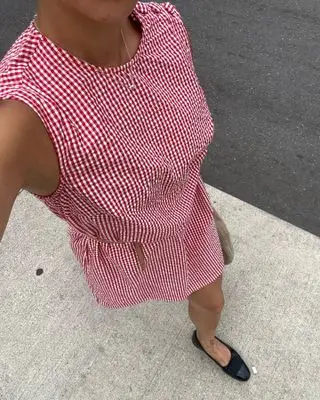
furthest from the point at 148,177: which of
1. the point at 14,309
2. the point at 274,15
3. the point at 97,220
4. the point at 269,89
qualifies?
the point at 274,15

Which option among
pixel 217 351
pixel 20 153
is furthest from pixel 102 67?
pixel 217 351

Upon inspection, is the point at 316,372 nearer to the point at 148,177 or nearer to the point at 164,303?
the point at 164,303

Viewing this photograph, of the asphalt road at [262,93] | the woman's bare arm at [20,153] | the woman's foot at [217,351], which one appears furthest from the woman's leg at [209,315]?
the woman's bare arm at [20,153]

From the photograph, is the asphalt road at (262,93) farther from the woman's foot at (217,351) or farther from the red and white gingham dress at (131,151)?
the red and white gingham dress at (131,151)

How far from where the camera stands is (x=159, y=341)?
91.4 inches

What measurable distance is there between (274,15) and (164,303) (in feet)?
7.43

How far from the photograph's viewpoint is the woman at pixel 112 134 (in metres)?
0.98

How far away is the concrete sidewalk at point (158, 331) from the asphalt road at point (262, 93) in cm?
26

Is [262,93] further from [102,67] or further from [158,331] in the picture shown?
[102,67]

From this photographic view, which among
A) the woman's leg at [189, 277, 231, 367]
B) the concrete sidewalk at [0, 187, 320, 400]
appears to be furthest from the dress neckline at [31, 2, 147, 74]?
the concrete sidewalk at [0, 187, 320, 400]

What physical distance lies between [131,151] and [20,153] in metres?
0.27

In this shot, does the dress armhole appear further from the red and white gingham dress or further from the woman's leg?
the woman's leg

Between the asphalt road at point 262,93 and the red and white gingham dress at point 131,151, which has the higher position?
the red and white gingham dress at point 131,151

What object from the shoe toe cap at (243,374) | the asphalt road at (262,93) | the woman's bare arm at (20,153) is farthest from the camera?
the asphalt road at (262,93)
